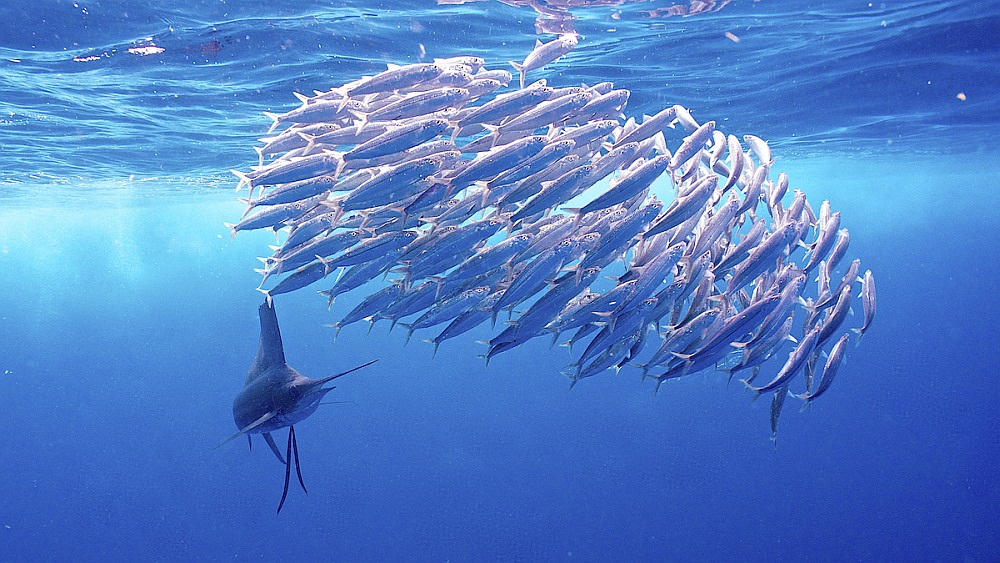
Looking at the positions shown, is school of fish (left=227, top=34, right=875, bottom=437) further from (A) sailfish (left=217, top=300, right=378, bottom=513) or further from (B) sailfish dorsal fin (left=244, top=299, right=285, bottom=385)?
(A) sailfish (left=217, top=300, right=378, bottom=513)

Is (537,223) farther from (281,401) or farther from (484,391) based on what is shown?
(484,391)

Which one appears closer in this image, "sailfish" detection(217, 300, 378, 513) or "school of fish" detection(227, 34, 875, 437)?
"sailfish" detection(217, 300, 378, 513)

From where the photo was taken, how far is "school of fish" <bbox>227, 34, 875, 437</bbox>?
4.14 m

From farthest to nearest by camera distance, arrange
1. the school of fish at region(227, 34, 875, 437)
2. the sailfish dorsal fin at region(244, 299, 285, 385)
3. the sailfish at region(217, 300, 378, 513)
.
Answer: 1. the sailfish dorsal fin at region(244, 299, 285, 385)
2. the school of fish at region(227, 34, 875, 437)
3. the sailfish at region(217, 300, 378, 513)

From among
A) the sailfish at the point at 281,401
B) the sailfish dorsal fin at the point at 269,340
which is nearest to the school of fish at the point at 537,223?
the sailfish dorsal fin at the point at 269,340

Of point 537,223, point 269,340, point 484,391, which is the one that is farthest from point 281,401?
point 484,391

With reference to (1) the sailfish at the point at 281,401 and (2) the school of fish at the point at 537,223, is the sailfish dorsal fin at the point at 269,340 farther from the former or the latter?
(2) the school of fish at the point at 537,223

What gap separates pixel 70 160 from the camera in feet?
58.4

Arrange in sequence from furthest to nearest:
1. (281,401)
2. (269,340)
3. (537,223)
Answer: (269,340) → (537,223) → (281,401)

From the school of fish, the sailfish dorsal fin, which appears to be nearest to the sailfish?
the sailfish dorsal fin

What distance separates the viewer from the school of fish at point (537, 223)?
4.14 meters

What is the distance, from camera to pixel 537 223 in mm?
4930

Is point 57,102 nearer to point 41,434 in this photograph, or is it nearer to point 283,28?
point 283,28

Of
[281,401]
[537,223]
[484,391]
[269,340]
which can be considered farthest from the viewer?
[484,391]
